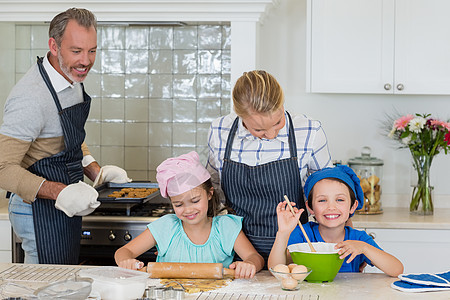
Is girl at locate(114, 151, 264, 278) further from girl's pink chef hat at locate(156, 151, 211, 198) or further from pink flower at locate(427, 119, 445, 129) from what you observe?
pink flower at locate(427, 119, 445, 129)

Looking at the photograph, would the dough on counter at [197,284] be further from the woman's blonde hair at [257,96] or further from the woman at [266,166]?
the woman's blonde hair at [257,96]

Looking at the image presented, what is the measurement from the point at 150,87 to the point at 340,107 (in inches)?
43.5

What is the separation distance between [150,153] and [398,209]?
145 cm

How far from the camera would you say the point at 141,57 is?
3.70m

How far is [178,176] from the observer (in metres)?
2.18

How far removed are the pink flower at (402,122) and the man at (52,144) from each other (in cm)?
165

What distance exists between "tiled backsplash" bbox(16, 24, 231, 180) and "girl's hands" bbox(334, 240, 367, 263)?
180 cm

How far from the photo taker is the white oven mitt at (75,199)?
93.2 inches

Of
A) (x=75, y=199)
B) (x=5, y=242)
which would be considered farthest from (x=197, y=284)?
(x=5, y=242)

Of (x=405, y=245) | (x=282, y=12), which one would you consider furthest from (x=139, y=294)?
(x=282, y=12)

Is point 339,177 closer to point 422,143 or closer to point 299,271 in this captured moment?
point 299,271

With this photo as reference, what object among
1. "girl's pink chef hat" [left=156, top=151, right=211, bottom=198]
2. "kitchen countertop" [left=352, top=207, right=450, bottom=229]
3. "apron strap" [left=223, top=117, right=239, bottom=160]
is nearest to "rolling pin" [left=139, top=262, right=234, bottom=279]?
"girl's pink chef hat" [left=156, top=151, right=211, bottom=198]

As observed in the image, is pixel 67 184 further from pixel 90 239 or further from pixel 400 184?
pixel 400 184

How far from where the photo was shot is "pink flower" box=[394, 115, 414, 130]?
3344 millimetres
